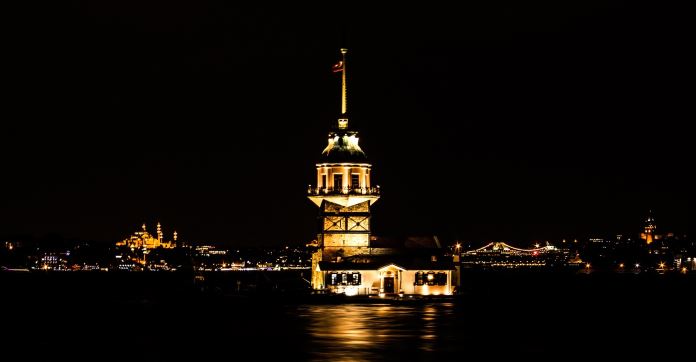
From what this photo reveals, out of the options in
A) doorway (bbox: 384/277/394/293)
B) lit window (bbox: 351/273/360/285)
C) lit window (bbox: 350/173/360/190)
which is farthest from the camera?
lit window (bbox: 350/173/360/190)

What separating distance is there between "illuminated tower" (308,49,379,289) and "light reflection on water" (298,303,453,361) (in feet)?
37.9

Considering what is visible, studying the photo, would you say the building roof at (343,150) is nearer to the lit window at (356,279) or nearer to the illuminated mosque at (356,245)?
the illuminated mosque at (356,245)

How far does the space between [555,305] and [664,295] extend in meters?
27.2

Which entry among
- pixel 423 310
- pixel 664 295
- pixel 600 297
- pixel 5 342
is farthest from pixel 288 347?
pixel 664 295

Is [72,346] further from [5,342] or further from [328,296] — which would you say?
[328,296]

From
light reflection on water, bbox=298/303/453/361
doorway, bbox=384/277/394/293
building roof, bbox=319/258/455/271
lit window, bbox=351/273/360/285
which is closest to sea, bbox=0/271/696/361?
light reflection on water, bbox=298/303/453/361

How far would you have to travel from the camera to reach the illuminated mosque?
90562mm

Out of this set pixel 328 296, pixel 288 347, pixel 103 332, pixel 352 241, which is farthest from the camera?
pixel 352 241

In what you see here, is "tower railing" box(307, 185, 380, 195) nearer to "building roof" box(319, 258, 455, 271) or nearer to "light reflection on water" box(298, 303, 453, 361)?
"building roof" box(319, 258, 455, 271)

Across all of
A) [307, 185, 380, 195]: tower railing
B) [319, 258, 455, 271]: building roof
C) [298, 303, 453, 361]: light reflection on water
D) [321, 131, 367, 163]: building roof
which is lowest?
[298, 303, 453, 361]: light reflection on water

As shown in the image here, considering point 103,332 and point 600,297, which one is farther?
point 600,297

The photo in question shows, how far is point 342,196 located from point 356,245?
3946mm

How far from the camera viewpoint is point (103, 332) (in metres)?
64.4

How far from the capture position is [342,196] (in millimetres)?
93750
